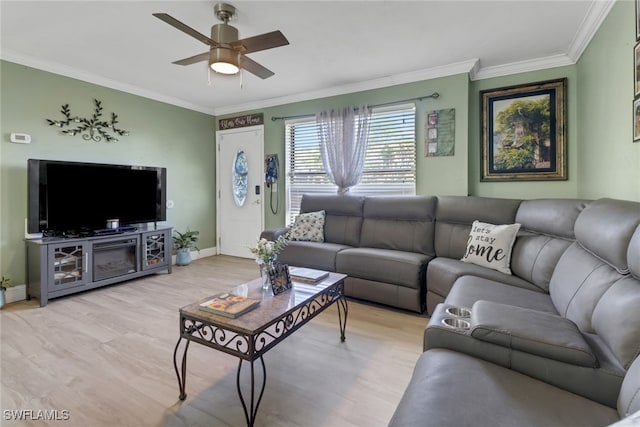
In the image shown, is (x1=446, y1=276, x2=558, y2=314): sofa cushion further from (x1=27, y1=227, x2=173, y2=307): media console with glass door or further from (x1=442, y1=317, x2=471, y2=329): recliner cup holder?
(x1=27, y1=227, x2=173, y2=307): media console with glass door

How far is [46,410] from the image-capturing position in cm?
155

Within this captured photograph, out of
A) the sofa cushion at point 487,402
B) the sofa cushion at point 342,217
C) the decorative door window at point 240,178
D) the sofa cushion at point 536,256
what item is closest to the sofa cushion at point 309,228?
the sofa cushion at point 342,217

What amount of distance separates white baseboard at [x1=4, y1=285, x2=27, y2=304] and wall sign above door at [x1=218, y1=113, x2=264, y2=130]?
336cm

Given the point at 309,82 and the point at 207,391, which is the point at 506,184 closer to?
the point at 309,82

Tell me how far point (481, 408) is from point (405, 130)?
329 cm

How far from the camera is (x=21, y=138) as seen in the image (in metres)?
3.07

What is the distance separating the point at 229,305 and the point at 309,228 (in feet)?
6.95

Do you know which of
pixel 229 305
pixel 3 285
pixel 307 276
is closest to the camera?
pixel 229 305

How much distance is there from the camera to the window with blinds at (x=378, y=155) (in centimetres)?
371

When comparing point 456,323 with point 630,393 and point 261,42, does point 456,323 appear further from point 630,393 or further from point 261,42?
point 261,42

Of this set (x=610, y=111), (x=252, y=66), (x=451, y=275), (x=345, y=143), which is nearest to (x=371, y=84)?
(x=345, y=143)

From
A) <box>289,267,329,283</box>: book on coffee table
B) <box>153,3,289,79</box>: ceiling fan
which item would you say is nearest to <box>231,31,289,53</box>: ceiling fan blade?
<box>153,3,289,79</box>: ceiling fan

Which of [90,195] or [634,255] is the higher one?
[90,195]

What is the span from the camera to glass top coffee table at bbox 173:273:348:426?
1416 millimetres
